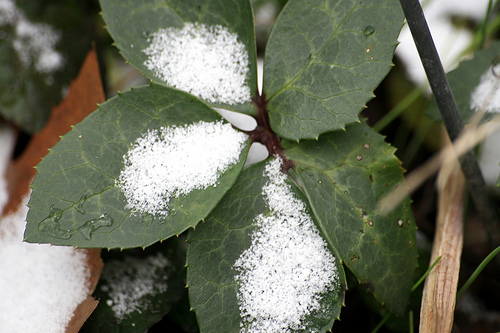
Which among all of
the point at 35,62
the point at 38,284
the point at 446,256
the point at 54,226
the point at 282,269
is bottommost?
the point at 38,284

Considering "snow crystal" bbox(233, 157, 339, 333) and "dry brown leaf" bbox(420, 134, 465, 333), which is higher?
"dry brown leaf" bbox(420, 134, 465, 333)

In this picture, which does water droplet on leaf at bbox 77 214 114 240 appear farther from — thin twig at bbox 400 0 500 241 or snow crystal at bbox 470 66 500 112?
snow crystal at bbox 470 66 500 112

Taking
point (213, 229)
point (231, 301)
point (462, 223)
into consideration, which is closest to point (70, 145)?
point (213, 229)

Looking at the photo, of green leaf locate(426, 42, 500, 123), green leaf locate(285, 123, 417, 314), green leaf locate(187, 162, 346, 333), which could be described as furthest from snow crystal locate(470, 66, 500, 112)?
green leaf locate(187, 162, 346, 333)

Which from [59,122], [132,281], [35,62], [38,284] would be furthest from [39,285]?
[35,62]

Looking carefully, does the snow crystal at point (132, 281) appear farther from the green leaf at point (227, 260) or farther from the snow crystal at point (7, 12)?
the snow crystal at point (7, 12)

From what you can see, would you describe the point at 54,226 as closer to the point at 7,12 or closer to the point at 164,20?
the point at 164,20

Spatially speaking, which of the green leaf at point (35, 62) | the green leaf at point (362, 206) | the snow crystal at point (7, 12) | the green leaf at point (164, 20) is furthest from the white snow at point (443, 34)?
the snow crystal at point (7, 12)
